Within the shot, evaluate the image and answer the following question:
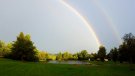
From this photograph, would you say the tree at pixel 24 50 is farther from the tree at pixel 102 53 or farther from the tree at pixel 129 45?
the tree at pixel 102 53

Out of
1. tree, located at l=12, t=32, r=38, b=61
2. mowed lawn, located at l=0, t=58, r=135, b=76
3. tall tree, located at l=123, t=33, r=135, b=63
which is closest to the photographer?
mowed lawn, located at l=0, t=58, r=135, b=76

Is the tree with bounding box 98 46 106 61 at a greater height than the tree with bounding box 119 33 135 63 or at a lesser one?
greater

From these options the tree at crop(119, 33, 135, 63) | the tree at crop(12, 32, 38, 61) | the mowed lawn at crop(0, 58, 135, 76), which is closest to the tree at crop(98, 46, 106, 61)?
the tree at crop(12, 32, 38, 61)

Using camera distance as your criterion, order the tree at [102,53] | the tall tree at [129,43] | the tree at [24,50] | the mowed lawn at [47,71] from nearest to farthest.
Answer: the mowed lawn at [47,71]
the tall tree at [129,43]
the tree at [24,50]
the tree at [102,53]

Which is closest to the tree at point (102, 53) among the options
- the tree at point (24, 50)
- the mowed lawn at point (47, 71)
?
the tree at point (24, 50)

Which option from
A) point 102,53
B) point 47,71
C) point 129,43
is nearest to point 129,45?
point 129,43

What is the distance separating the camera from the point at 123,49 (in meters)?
66.1

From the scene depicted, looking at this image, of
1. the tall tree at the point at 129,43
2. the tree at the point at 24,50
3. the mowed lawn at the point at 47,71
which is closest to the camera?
the mowed lawn at the point at 47,71

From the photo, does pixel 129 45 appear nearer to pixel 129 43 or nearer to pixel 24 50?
pixel 129 43

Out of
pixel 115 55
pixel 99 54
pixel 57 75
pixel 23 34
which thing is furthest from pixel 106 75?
pixel 99 54

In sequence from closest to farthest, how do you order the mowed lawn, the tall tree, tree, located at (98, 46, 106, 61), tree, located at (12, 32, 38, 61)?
the mowed lawn < the tall tree < tree, located at (12, 32, 38, 61) < tree, located at (98, 46, 106, 61)

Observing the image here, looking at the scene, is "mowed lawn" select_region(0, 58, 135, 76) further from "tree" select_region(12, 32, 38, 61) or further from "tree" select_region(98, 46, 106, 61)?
"tree" select_region(98, 46, 106, 61)

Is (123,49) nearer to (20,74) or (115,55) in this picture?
(20,74)

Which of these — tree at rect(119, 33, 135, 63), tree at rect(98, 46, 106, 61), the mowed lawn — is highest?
tree at rect(98, 46, 106, 61)
